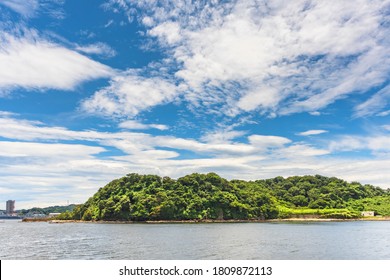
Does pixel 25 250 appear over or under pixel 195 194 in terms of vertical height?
under

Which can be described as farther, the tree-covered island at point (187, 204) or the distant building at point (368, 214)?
the distant building at point (368, 214)

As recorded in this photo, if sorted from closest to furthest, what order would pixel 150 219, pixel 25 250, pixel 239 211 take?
pixel 25 250
pixel 150 219
pixel 239 211

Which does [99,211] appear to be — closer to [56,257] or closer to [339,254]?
[56,257]

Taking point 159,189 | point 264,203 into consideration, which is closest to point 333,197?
point 264,203

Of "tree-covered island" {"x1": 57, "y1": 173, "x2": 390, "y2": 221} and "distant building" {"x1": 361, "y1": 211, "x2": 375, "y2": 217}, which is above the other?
"tree-covered island" {"x1": 57, "y1": 173, "x2": 390, "y2": 221}

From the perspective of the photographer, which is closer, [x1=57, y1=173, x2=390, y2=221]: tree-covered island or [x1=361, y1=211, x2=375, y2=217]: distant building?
[x1=57, y1=173, x2=390, y2=221]: tree-covered island

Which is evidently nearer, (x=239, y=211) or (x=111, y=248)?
(x=111, y=248)

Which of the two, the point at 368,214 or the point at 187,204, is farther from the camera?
the point at 368,214

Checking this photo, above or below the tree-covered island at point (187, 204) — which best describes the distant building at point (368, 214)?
below

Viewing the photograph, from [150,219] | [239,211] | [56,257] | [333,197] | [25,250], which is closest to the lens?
[56,257]

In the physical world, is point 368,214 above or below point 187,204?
below
